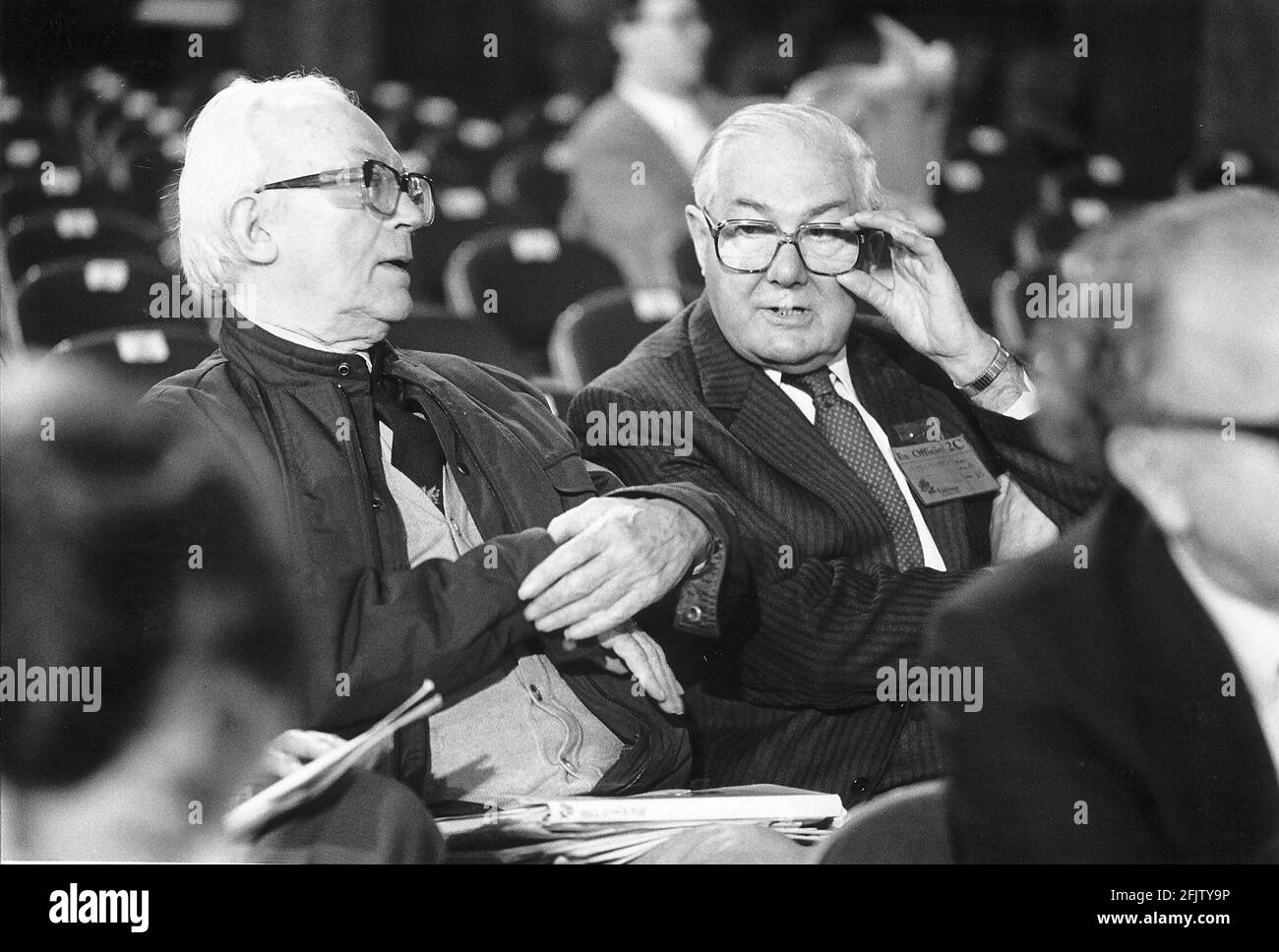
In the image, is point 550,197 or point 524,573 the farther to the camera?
point 550,197

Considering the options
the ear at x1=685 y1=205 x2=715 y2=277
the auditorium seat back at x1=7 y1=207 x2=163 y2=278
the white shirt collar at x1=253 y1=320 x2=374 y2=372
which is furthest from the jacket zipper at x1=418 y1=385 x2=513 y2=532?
the auditorium seat back at x1=7 y1=207 x2=163 y2=278

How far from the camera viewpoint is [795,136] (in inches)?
109

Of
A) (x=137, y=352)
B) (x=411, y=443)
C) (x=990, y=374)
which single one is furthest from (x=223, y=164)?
(x=990, y=374)

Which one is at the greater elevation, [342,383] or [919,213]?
[919,213]

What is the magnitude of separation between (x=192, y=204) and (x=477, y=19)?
3.35 metres

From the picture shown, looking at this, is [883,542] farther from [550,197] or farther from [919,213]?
[550,197]

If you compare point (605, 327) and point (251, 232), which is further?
point (605, 327)

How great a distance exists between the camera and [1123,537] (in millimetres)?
2244

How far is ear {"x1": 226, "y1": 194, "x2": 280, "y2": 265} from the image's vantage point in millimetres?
2514

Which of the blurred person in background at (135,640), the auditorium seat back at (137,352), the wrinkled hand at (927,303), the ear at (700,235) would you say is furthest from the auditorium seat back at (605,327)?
the blurred person in background at (135,640)

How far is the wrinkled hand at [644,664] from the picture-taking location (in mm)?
2539

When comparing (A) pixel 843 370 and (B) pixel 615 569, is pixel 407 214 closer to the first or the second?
(B) pixel 615 569

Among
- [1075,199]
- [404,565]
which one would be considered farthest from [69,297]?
[1075,199]

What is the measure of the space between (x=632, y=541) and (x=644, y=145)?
199 centimetres
